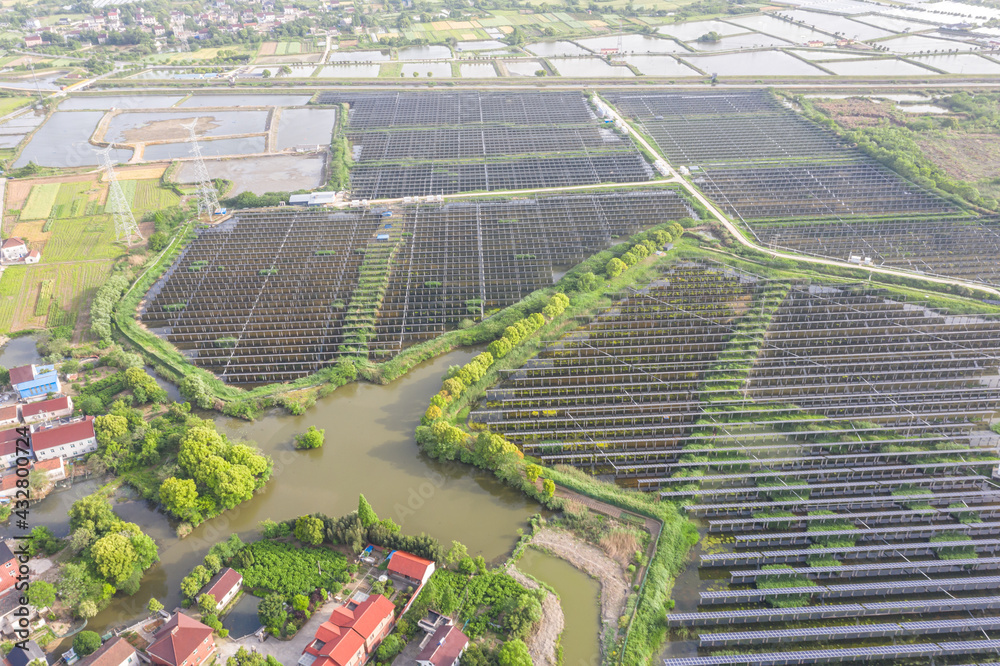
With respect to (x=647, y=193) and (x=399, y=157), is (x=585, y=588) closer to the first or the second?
(x=647, y=193)

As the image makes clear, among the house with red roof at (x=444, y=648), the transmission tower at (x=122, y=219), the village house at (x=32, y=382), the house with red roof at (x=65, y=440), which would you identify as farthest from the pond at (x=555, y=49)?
the house with red roof at (x=444, y=648)

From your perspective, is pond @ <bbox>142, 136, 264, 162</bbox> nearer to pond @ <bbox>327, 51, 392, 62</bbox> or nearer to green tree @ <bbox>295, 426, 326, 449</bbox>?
pond @ <bbox>327, 51, 392, 62</bbox>

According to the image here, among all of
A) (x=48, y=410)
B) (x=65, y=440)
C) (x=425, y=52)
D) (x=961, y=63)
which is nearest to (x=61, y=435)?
(x=65, y=440)

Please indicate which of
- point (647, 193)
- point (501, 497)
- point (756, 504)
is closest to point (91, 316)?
point (501, 497)

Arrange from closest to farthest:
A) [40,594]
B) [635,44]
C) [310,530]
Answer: [40,594]
[310,530]
[635,44]

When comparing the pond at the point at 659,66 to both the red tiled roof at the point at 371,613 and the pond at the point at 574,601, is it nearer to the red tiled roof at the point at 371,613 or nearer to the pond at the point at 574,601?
the pond at the point at 574,601

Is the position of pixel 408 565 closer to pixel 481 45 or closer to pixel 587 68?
pixel 587 68
